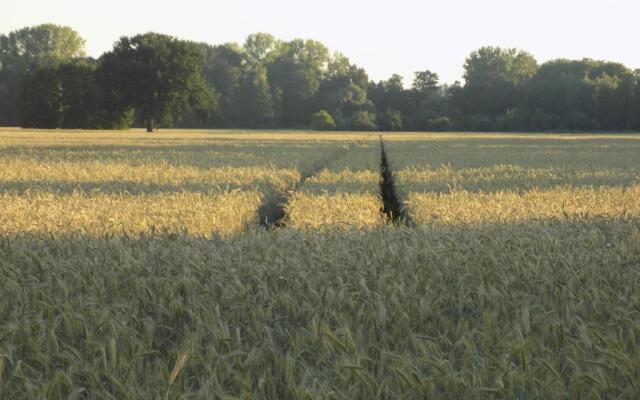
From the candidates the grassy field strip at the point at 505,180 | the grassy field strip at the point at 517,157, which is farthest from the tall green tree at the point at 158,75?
the grassy field strip at the point at 505,180

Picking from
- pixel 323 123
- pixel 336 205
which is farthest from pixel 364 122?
pixel 336 205

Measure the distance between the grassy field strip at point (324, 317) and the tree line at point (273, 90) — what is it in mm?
59518

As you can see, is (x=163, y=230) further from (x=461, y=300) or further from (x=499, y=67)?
(x=499, y=67)

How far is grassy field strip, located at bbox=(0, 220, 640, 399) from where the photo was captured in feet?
7.95

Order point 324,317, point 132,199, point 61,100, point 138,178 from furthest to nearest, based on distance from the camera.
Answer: point 61,100 < point 138,178 < point 132,199 < point 324,317

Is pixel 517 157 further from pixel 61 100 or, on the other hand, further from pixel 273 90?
pixel 273 90

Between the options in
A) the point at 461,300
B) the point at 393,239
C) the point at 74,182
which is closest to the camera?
the point at 461,300

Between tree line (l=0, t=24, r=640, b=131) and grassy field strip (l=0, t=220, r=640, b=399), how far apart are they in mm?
59518

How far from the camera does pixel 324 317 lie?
3.18 meters

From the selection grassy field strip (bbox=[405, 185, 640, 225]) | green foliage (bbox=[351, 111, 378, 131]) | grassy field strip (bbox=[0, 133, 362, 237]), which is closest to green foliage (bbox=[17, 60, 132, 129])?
green foliage (bbox=[351, 111, 378, 131])

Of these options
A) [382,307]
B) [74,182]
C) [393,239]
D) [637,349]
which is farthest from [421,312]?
[74,182]

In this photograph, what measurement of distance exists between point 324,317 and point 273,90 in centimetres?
10673

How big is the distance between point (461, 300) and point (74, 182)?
8.64 m

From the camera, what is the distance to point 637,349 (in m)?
2.75
